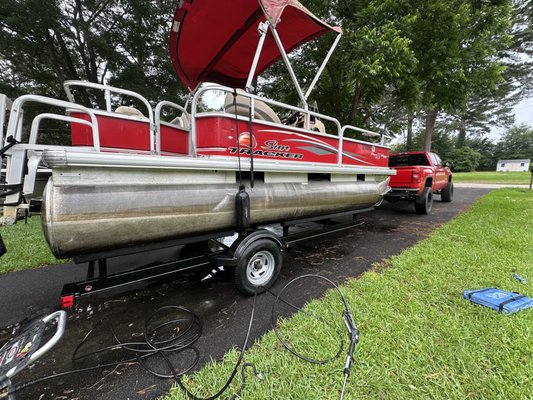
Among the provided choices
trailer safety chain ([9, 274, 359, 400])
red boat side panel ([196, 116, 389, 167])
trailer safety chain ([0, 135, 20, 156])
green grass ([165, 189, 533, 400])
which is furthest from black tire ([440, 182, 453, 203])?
trailer safety chain ([0, 135, 20, 156])

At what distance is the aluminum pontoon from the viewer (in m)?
1.93

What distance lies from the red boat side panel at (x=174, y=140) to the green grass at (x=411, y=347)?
2.70 meters

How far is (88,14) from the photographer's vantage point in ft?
32.2

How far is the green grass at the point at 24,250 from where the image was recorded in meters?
3.95

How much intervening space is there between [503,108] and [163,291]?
4544 cm

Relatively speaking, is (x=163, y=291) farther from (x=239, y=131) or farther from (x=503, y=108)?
(x=503, y=108)

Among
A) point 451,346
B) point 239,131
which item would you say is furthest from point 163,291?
point 451,346

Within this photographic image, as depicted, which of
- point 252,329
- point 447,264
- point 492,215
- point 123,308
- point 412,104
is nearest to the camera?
point 252,329

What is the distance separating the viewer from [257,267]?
314cm

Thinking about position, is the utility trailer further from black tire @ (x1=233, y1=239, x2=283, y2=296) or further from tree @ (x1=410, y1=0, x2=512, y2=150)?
tree @ (x1=410, y1=0, x2=512, y2=150)

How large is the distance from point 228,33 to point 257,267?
3.91 m

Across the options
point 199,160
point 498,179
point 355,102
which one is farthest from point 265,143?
point 498,179

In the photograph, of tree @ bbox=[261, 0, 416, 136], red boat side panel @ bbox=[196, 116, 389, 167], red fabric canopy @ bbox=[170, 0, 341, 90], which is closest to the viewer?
red boat side panel @ bbox=[196, 116, 389, 167]

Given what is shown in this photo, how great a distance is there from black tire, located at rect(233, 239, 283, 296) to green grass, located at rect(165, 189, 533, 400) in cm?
33
